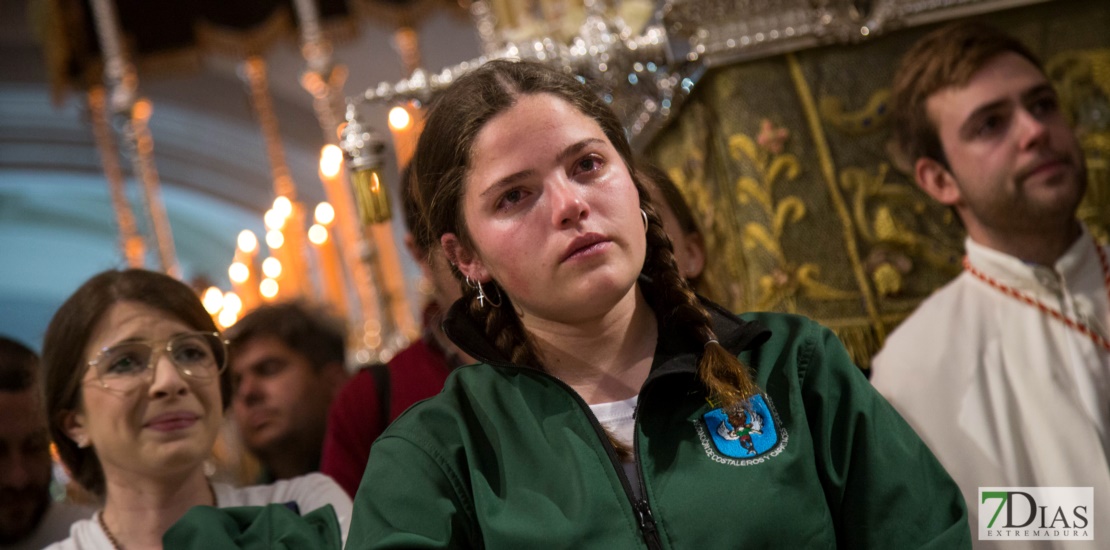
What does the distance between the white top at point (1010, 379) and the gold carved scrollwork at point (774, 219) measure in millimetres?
266

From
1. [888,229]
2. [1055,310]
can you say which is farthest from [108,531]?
[1055,310]

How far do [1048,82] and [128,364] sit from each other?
83.1 inches

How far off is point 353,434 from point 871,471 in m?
1.34

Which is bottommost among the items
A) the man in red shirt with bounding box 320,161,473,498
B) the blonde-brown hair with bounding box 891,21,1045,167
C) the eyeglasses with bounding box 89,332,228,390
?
the man in red shirt with bounding box 320,161,473,498

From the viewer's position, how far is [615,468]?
1.74 meters

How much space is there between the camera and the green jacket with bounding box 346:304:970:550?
1.68m

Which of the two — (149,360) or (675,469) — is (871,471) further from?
(149,360)

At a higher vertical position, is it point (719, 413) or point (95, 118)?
point (95, 118)

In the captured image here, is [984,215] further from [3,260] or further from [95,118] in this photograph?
[3,260]

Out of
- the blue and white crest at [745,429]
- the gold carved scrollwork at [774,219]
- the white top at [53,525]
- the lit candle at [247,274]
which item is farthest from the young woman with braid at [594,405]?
the lit candle at [247,274]

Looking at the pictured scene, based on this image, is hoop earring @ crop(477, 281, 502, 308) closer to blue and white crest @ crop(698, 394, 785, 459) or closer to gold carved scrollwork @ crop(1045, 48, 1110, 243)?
blue and white crest @ crop(698, 394, 785, 459)

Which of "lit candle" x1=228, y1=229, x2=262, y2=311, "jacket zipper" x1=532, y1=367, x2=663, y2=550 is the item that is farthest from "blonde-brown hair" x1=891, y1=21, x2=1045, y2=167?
"lit candle" x1=228, y1=229, x2=262, y2=311

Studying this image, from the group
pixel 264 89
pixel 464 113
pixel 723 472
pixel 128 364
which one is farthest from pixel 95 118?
pixel 723 472

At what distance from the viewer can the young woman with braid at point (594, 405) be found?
170 centimetres
